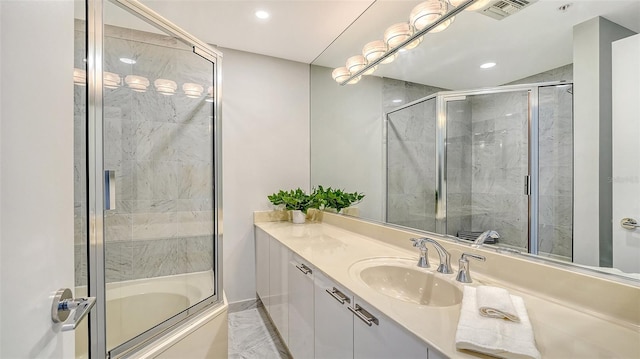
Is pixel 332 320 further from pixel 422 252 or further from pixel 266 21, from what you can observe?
pixel 266 21

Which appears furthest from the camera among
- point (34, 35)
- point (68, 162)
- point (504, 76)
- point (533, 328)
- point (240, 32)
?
point (240, 32)

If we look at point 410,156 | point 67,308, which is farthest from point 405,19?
point 67,308

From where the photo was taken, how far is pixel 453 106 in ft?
4.85

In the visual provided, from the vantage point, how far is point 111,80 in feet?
4.55

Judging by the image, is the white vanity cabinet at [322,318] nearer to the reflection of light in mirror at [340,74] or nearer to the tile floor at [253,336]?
the tile floor at [253,336]

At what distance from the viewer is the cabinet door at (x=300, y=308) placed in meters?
1.35

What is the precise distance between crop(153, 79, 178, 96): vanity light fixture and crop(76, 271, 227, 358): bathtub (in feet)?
4.10

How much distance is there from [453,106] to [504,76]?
0.99 ft

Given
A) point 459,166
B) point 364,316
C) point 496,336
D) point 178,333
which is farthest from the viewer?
point 459,166

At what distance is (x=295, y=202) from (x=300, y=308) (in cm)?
110

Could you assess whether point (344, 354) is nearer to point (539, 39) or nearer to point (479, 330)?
point (479, 330)

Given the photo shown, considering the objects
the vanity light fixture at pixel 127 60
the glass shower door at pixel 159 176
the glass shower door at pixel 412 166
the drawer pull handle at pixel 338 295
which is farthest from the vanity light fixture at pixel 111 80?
the glass shower door at pixel 412 166

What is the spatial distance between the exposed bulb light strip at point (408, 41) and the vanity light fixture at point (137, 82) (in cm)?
144

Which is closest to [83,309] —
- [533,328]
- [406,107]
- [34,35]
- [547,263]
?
[34,35]
